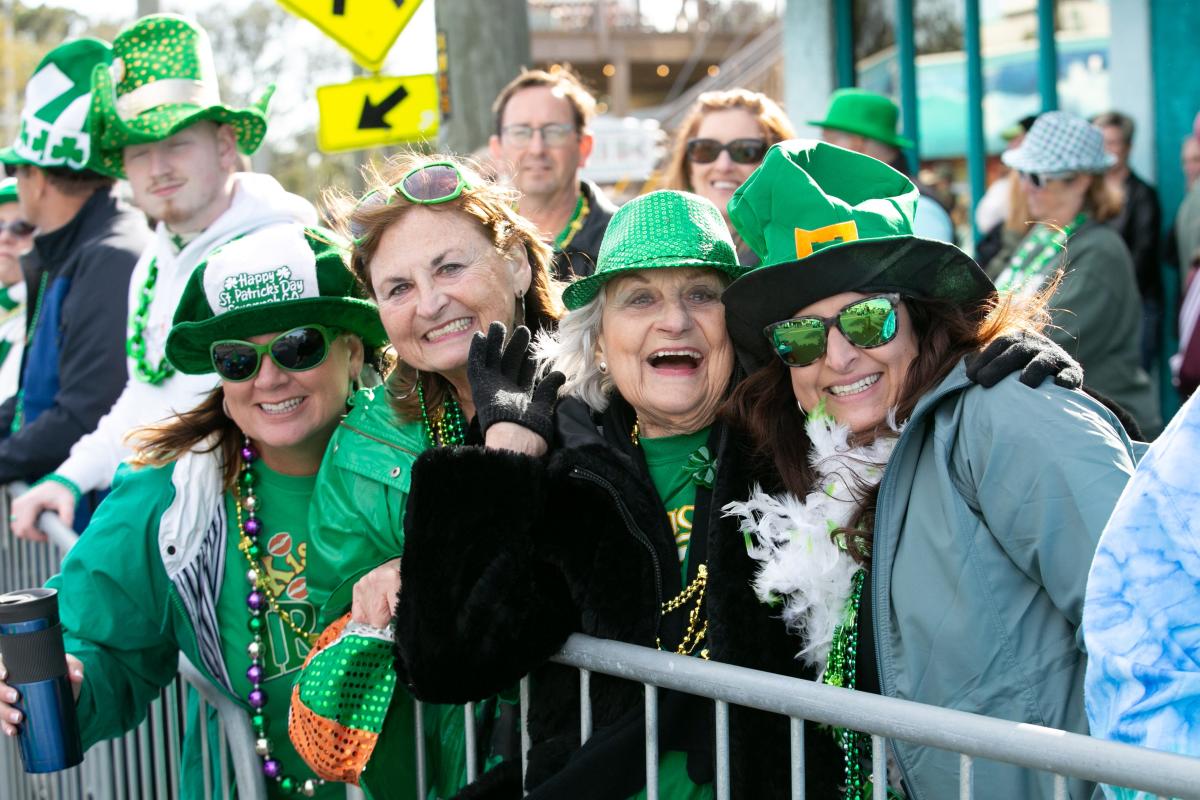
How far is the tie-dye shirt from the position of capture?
1.46m

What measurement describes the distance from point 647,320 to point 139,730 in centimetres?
187

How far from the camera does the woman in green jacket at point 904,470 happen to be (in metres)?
2.02

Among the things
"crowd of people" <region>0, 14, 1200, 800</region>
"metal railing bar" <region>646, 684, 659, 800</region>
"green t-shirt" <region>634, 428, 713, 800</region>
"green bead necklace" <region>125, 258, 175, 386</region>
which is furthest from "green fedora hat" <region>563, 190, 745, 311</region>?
"green bead necklace" <region>125, 258, 175, 386</region>

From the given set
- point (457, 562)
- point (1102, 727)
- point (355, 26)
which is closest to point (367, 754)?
point (457, 562)

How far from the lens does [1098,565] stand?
Answer: 1553 mm

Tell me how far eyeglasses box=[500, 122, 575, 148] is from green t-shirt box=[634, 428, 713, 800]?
9.03ft

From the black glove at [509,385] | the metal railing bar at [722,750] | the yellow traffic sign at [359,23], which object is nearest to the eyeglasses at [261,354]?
the black glove at [509,385]

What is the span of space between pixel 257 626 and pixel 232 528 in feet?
0.84

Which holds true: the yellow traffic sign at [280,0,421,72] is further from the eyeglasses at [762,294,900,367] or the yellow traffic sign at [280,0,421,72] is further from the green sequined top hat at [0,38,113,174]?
the eyeglasses at [762,294,900,367]

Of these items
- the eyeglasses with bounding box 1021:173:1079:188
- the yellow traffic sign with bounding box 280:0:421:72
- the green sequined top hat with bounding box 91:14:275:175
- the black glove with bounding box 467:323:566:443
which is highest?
the yellow traffic sign with bounding box 280:0:421:72

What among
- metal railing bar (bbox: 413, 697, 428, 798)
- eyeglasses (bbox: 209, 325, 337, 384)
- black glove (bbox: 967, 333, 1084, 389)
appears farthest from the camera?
eyeglasses (bbox: 209, 325, 337, 384)

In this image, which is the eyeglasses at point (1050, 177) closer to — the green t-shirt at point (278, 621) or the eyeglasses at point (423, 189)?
the eyeglasses at point (423, 189)

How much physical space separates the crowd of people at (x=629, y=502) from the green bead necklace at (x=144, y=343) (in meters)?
0.91

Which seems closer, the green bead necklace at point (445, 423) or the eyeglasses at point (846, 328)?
the eyeglasses at point (846, 328)
